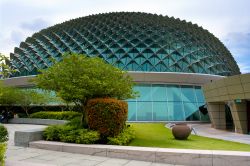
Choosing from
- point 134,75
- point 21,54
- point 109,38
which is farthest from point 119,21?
point 21,54

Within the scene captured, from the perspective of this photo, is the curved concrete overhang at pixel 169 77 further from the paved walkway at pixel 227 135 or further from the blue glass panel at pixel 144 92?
the paved walkway at pixel 227 135

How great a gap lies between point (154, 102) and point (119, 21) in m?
19.5

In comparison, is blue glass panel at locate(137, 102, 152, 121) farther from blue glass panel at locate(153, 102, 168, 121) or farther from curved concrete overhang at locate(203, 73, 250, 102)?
curved concrete overhang at locate(203, 73, 250, 102)

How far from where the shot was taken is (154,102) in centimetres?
4184

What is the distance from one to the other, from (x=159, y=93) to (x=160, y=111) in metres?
2.92

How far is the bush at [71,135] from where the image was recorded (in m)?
15.8

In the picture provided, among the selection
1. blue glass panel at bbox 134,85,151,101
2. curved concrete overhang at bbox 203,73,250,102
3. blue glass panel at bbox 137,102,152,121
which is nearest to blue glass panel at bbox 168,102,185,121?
blue glass panel at bbox 137,102,152,121

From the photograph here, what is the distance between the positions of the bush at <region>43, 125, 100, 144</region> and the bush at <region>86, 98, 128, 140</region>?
48 centimetres

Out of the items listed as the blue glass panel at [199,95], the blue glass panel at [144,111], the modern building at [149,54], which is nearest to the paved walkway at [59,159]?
the modern building at [149,54]

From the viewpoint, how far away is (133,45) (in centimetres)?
4841

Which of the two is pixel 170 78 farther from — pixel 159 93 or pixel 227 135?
pixel 227 135

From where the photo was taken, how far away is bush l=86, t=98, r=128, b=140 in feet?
53.8

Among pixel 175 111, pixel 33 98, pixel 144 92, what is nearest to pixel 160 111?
pixel 175 111

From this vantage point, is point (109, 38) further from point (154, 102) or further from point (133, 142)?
point (133, 142)
